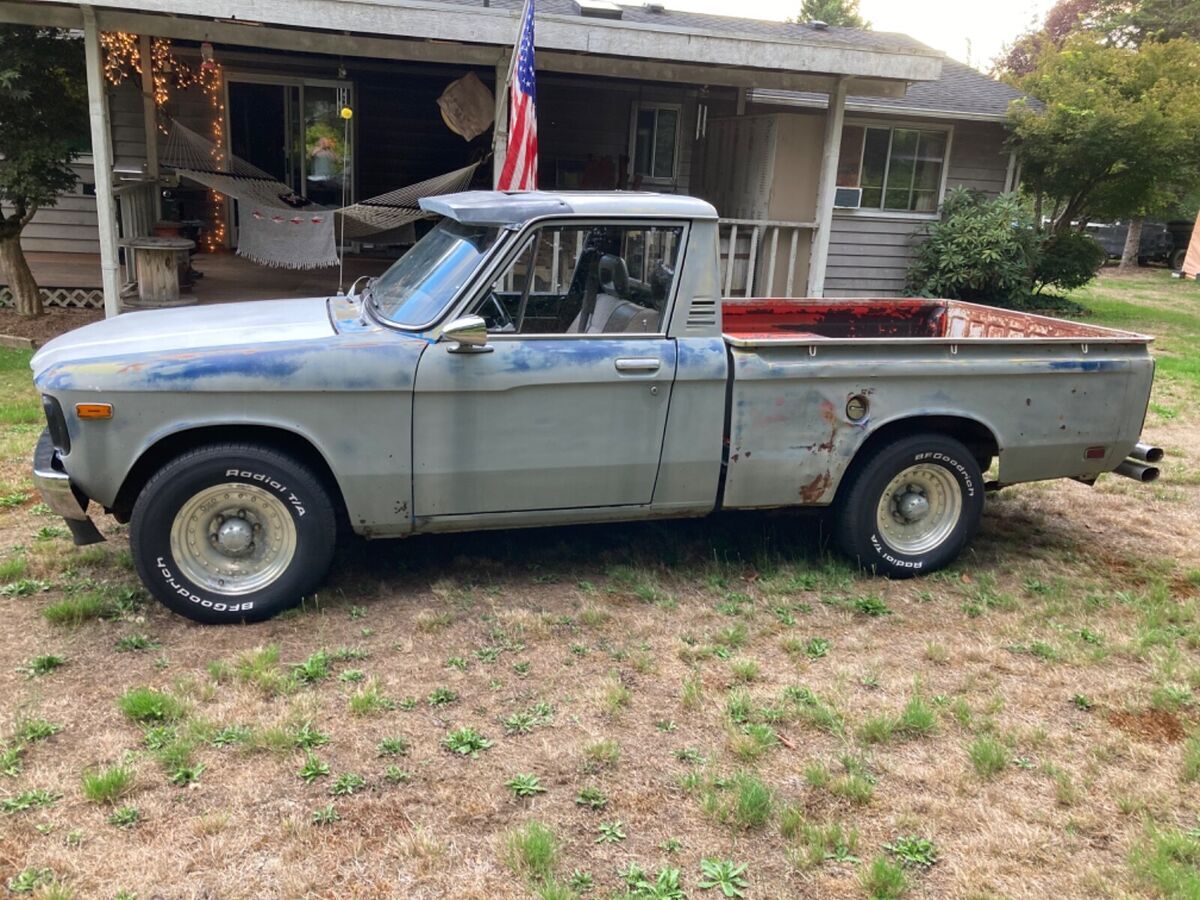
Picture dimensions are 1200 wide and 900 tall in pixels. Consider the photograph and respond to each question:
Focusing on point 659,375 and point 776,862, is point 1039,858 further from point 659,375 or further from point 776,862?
point 659,375

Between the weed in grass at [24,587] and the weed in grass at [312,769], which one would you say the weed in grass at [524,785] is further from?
the weed in grass at [24,587]

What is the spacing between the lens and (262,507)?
13.8ft

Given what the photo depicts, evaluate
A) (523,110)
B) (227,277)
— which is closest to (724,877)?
(523,110)

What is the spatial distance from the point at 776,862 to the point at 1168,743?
1747mm

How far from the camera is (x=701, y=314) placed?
14.9 feet

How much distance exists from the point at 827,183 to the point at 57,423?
333 inches

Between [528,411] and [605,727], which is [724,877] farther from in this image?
[528,411]

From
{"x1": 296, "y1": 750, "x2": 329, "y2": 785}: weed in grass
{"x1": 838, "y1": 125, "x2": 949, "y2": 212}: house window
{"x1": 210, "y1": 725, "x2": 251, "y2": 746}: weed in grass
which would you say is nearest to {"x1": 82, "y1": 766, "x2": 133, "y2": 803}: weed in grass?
{"x1": 210, "y1": 725, "x2": 251, "y2": 746}: weed in grass

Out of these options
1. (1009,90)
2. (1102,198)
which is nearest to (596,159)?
(1009,90)

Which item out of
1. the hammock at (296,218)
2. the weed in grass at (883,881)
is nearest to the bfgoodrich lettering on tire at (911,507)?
the weed in grass at (883,881)

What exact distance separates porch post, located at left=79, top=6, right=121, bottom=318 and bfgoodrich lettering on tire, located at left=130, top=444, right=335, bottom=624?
535 centimetres

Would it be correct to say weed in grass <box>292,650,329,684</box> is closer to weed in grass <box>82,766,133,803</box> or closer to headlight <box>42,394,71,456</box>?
weed in grass <box>82,766,133,803</box>

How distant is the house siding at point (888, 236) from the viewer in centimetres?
1448

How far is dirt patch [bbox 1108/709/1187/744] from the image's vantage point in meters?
3.69
